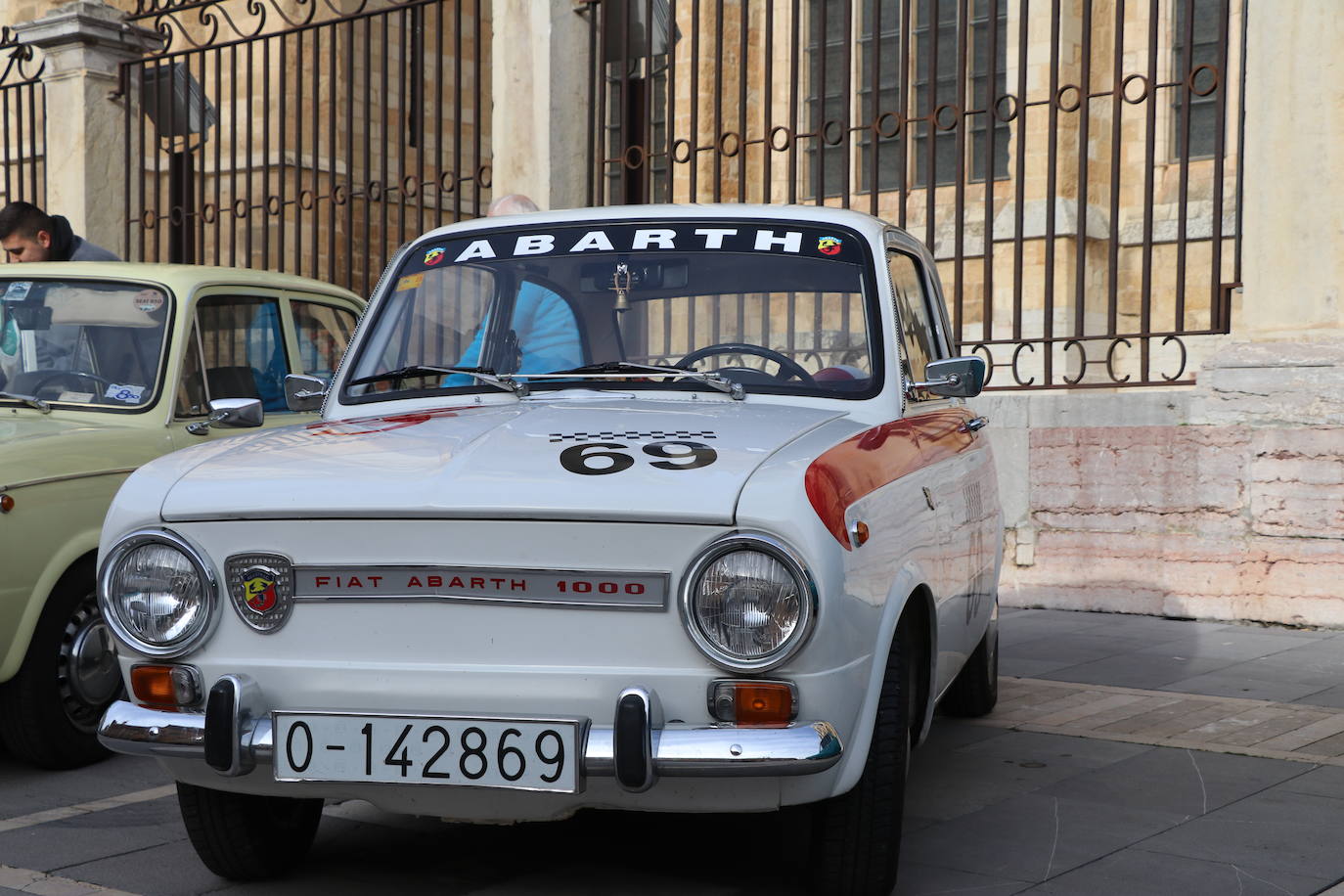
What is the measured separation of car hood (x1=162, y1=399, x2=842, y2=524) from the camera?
3207mm

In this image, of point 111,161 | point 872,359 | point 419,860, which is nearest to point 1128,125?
point 111,161

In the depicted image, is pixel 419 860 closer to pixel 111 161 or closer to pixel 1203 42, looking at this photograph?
pixel 111 161

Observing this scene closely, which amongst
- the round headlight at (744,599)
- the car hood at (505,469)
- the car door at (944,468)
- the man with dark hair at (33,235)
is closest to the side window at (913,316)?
the car door at (944,468)

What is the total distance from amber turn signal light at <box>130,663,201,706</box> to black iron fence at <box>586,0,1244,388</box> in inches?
258

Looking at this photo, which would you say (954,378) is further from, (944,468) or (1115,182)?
(1115,182)

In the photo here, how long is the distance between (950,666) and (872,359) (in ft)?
3.05

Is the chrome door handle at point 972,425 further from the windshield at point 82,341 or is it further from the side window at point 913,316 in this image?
the windshield at point 82,341

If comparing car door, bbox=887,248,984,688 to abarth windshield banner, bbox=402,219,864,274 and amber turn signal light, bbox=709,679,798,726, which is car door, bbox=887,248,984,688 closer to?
abarth windshield banner, bbox=402,219,864,274

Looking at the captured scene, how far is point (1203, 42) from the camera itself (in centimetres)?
1462

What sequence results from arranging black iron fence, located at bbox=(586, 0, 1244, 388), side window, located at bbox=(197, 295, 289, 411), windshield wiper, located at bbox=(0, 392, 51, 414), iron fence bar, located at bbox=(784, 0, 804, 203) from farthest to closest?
1. black iron fence, located at bbox=(586, 0, 1244, 388)
2. iron fence bar, located at bbox=(784, 0, 804, 203)
3. side window, located at bbox=(197, 295, 289, 411)
4. windshield wiper, located at bbox=(0, 392, 51, 414)

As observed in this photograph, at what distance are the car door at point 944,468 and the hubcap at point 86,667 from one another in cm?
284

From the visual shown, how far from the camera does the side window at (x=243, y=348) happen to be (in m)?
6.10

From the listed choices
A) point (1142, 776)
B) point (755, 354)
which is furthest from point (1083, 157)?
point (755, 354)

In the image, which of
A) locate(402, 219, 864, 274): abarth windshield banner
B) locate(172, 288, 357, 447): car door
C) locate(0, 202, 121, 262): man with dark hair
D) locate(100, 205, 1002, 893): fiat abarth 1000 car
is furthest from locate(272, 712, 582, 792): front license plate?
locate(0, 202, 121, 262): man with dark hair
